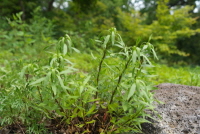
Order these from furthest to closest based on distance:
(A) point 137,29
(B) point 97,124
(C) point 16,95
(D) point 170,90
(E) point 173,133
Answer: (A) point 137,29, (D) point 170,90, (B) point 97,124, (E) point 173,133, (C) point 16,95

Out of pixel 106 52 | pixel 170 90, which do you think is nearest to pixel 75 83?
pixel 106 52

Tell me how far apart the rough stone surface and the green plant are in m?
0.18

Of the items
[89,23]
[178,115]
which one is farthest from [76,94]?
[89,23]

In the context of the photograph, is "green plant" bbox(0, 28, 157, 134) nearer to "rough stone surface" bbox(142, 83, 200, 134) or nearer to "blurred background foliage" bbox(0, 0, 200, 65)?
"rough stone surface" bbox(142, 83, 200, 134)

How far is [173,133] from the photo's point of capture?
5.16ft

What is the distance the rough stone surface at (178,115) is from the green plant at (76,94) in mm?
184

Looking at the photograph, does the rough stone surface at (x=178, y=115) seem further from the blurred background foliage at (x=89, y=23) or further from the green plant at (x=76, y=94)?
the blurred background foliage at (x=89, y=23)

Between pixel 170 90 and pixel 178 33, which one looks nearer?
pixel 170 90

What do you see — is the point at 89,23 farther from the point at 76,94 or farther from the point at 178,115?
the point at 76,94

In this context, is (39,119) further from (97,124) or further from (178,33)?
(178,33)

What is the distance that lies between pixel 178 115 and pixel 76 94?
0.88 meters

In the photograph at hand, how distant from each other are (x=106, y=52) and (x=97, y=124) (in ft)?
1.97

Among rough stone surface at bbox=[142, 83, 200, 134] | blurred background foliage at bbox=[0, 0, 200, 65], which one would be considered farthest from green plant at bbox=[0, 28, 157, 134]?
blurred background foliage at bbox=[0, 0, 200, 65]

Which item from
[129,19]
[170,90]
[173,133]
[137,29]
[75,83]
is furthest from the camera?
[129,19]
